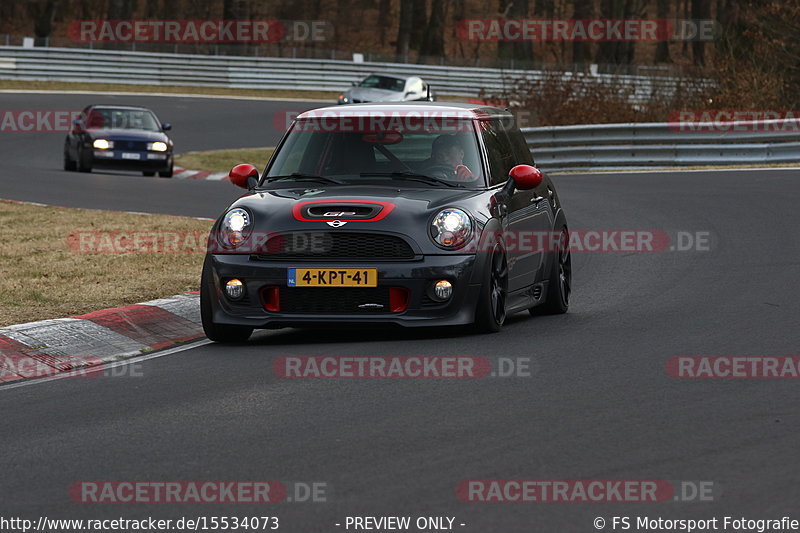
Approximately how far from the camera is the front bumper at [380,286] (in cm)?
980

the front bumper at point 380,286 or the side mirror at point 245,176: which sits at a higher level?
the side mirror at point 245,176

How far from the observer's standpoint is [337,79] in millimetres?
58406

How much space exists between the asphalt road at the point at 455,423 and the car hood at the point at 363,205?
76 cm

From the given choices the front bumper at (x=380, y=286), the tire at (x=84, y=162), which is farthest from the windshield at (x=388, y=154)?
the tire at (x=84, y=162)

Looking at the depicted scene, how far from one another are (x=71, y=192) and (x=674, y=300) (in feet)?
42.4

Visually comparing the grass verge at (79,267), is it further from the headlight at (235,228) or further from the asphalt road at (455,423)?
the asphalt road at (455,423)

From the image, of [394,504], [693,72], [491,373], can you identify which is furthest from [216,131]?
[394,504]

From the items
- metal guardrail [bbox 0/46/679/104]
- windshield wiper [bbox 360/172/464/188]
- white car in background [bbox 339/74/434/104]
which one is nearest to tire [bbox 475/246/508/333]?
windshield wiper [bbox 360/172/464/188]

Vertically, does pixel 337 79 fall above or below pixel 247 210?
below

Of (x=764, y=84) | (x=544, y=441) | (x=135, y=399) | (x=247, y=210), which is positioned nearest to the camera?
(x=544, y=441)

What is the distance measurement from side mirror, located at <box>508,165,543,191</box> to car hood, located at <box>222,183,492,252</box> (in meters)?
0.44

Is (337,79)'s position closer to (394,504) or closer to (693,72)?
(693,72)

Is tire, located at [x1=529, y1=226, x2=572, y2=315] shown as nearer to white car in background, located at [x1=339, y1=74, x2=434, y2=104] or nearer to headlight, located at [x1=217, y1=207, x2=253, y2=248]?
headlight, located at [x1=217, y1=207, x2=253, y2=248]

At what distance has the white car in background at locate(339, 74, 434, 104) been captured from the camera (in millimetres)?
46812
